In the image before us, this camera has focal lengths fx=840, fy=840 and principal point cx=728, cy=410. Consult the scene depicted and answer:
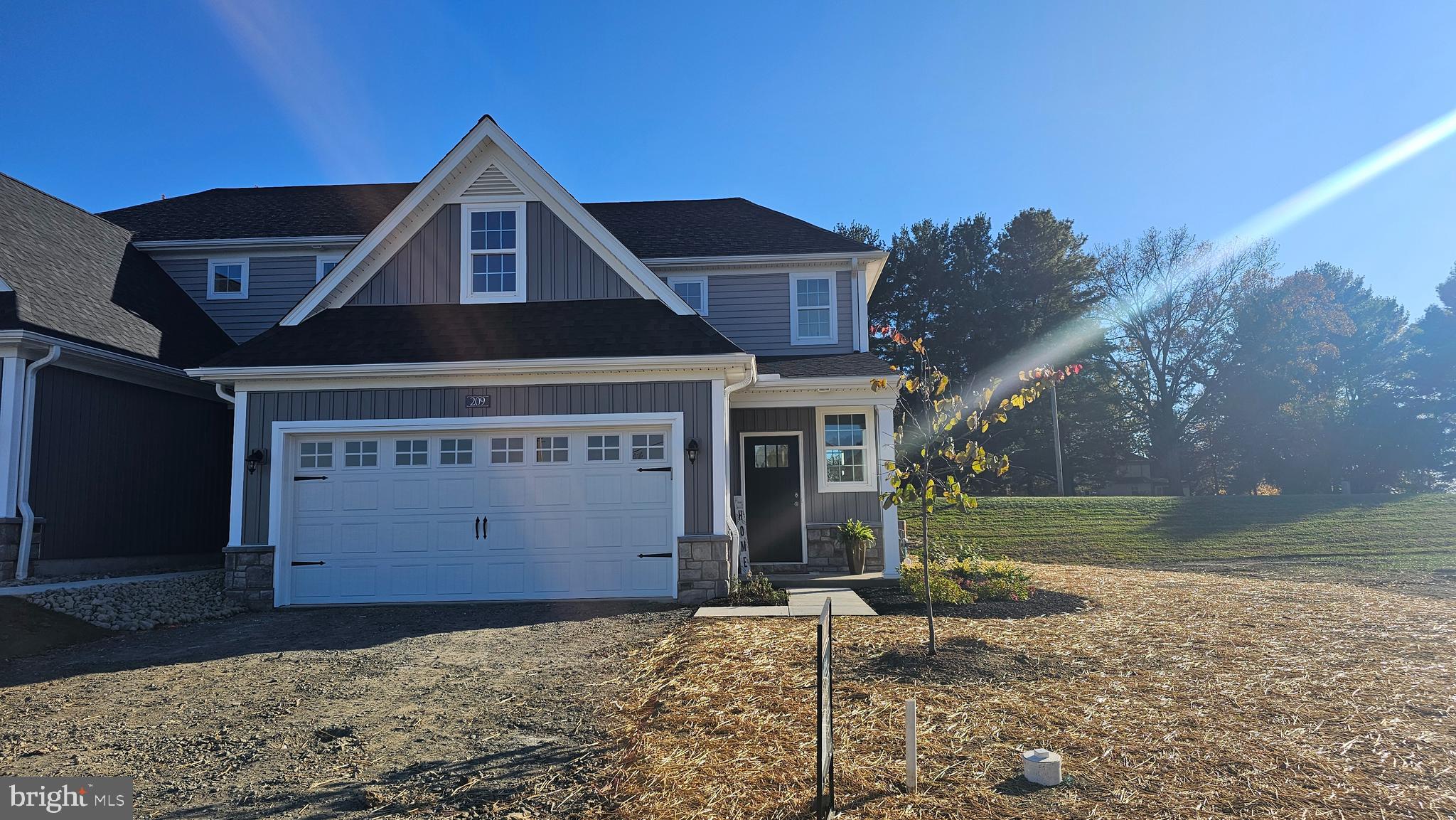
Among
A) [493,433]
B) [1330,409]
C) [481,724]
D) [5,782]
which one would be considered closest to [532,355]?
[493,433]

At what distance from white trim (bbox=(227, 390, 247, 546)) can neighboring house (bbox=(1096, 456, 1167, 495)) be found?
35.1 meters

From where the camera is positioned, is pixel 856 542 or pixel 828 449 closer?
pixel 856 542

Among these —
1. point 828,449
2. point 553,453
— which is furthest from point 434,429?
point 828,449

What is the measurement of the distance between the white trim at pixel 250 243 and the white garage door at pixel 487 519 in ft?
19.0

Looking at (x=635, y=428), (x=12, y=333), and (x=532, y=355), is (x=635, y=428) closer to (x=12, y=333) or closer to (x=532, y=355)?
(x=532, y=355)

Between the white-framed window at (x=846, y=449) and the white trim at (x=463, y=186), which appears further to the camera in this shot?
the white-framed window at (x=846, y=449)

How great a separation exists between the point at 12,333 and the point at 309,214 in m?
6.51

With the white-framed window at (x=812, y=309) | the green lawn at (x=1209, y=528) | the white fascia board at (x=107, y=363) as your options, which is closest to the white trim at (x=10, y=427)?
the white fascia board at (x=107, y=363)

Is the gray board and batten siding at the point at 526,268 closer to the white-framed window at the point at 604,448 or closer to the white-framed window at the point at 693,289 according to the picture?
the white-framed window at the point at 604,448

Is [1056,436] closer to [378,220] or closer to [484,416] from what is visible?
[378,220]

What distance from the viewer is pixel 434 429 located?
10492mm

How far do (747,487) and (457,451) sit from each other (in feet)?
15.9

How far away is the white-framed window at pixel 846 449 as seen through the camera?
1343 centimetres

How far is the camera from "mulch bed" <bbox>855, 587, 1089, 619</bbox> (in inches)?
337
